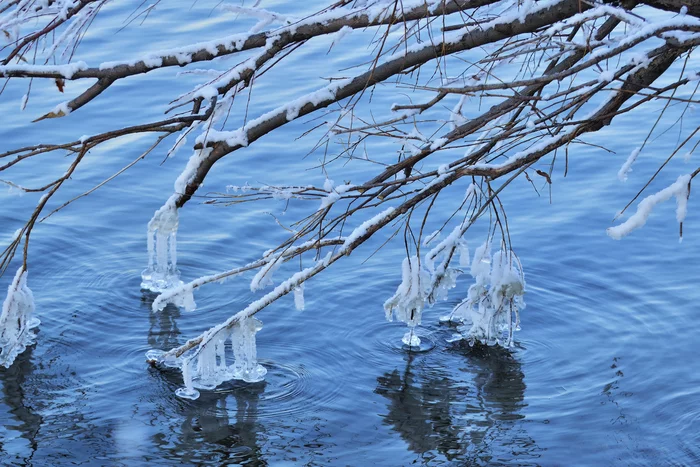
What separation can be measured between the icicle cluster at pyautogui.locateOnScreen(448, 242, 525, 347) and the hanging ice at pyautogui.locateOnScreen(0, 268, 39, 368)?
3.06m

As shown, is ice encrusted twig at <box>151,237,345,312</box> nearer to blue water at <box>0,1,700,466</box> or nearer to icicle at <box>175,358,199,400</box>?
icicle at <box>175,358,199,400</box>

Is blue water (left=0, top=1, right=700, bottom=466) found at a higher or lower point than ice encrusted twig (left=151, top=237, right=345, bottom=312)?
lower

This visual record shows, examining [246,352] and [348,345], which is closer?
[246,352]

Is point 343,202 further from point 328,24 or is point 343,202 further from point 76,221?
point 328,24

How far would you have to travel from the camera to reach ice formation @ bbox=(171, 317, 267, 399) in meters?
5.54

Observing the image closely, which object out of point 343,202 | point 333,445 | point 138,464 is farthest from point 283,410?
point 343,202

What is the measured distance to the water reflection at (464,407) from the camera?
5656 millimetres

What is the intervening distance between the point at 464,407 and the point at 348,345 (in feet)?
3.61

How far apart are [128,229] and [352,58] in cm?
451

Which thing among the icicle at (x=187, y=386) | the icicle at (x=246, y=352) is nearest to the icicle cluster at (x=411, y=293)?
the icicle at (x=246, y=352)

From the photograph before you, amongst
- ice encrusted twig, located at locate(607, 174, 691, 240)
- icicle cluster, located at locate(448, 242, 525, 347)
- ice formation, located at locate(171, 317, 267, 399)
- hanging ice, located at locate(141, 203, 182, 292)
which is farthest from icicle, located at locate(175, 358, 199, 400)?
ice encrusted twig, located at locate(607, 174, 691, 240)

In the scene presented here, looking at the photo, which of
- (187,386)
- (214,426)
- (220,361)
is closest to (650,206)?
(214,426)

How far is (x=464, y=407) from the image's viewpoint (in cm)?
607

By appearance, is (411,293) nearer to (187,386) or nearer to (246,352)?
(246,352)
